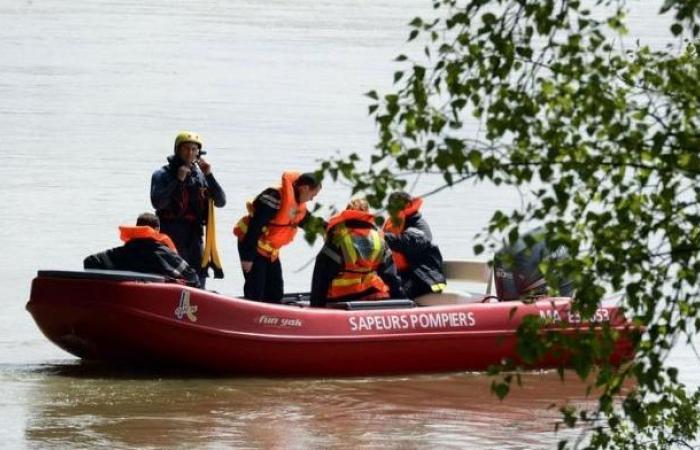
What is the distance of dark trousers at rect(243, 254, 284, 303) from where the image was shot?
36.6 ft

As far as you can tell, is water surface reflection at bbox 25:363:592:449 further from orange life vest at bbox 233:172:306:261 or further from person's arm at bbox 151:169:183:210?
person's arm at bbox 151:169:183:210

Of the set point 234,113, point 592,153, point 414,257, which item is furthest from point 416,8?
point 592,153

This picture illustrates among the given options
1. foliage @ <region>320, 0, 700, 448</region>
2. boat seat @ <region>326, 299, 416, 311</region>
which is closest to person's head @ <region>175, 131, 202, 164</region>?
boat seat @ <region>326, 299, 416, 311</region>

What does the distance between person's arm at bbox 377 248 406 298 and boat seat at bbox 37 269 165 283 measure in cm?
151

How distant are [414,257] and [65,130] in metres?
12.9

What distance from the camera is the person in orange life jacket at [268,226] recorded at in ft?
36.2

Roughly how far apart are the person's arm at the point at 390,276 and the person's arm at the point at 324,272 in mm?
286

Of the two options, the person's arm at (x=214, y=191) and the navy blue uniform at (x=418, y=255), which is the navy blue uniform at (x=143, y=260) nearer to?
the person's arm at (x=214, y=191)

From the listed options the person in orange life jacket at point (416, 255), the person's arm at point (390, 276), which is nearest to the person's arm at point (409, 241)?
the person in orange life jacket at point (416, 255)

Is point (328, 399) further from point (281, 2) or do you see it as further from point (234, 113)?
point (281, 2)

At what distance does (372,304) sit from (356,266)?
256mm

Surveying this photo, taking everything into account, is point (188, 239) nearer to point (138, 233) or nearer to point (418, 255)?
point (138, 233)

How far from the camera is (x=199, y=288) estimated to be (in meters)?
10.6

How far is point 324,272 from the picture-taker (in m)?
11.0
